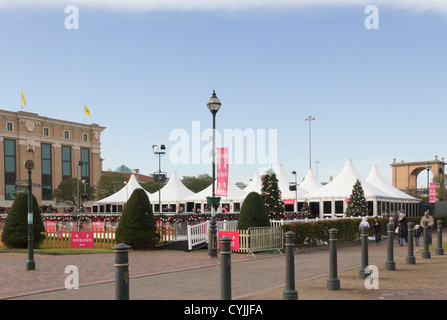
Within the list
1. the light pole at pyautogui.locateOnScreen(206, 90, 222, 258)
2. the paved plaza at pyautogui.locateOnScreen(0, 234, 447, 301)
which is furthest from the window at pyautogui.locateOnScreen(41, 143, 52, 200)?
the light pole at pyautogui.locateOnScreen(206, 90, 222, 258)

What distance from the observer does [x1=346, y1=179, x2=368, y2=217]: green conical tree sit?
109 ft

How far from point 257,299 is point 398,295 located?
255 centimetres

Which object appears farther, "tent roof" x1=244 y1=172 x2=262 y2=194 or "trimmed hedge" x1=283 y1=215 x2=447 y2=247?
"tent roof" x1=244 y1=172 x2=262 y2=194

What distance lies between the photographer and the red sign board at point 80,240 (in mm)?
22516

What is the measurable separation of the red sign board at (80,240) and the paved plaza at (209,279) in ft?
17.0

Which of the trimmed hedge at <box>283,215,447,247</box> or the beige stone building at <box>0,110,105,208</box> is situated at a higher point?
the beige stone building at <box>0,110,105,208</box>

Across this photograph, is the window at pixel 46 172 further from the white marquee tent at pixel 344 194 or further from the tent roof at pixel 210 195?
the white marquee tent at pixel 344 194

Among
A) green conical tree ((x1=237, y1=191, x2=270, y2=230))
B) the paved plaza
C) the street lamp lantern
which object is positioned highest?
the street lamp lantern

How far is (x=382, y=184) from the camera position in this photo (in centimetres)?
4109

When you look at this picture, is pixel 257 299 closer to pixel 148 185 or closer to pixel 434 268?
pixel 434 268

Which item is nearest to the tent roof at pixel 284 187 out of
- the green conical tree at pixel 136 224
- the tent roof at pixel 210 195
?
the tent roof at pixel 210 195

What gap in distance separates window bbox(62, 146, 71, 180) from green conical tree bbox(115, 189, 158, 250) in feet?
254

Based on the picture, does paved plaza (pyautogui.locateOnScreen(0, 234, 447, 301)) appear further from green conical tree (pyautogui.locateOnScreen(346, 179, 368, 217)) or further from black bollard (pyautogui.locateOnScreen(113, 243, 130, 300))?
green conical tree (pyautogui.locateOnScreen(346, 179, 368, 217))
